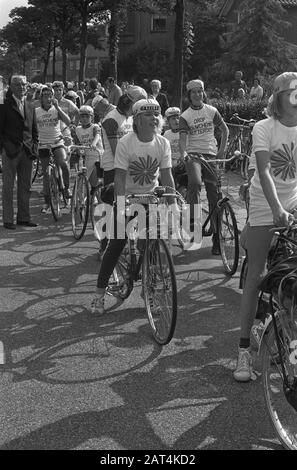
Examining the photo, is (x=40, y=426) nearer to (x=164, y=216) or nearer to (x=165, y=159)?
(x=164, y=216)

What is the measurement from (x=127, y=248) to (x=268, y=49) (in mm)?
29085

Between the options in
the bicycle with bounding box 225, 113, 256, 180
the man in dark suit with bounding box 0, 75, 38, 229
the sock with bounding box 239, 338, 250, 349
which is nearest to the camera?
the sock with bounding box 239, 338, 250, 349

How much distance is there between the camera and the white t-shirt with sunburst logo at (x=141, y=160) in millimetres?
4945

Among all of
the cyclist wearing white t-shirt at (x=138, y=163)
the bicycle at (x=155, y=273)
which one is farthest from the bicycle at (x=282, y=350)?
the cyclist wearing white t-shirt at (x=138, y=163)

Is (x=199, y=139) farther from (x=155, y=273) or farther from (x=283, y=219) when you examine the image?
(x=283, y=219)

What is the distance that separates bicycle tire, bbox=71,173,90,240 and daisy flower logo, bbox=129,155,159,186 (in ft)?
10.2

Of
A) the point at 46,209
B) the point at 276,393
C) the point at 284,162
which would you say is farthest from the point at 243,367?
the point at 46,209

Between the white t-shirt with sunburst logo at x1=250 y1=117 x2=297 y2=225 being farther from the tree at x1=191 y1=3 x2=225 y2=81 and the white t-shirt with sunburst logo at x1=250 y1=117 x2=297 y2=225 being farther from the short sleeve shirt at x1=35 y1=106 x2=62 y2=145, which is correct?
the tree at x1=191 y1=3 x2=225 y2=81

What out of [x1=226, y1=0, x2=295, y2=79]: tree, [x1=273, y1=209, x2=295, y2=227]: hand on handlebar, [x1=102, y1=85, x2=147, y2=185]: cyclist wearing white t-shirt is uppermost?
[x1=226, y1=0, x2=295, y2=79]: tree

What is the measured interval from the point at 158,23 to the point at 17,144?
4957 centimetres

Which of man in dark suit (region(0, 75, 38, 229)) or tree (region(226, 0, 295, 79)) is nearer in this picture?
man in dark suit (region(0, 75, 38, 229))

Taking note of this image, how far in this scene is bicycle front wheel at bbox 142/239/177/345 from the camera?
14.8 ft

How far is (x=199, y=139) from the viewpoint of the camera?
7.50 meters

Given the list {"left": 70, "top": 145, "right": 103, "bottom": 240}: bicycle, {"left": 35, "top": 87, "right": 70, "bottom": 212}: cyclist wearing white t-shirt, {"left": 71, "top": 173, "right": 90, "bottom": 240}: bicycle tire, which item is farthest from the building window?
{"left": 71, "top": 173, "right": 90, "bottom": 240}: bicycle tire
